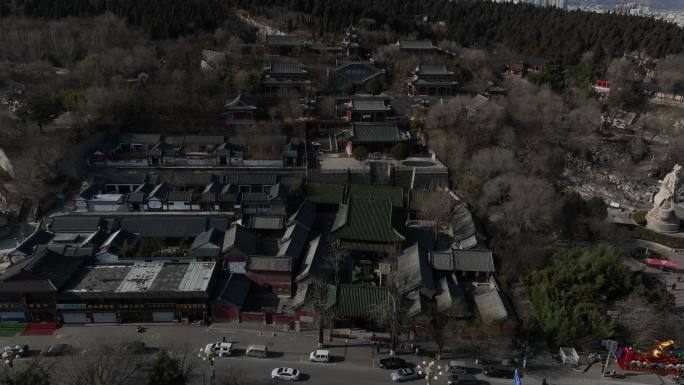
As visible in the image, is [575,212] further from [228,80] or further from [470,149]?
[228,80]

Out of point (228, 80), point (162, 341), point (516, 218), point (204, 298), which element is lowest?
point (162, 341)

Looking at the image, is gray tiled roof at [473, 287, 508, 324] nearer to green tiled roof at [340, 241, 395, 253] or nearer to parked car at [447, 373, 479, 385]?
parked car at [447, 373, 479, 385]

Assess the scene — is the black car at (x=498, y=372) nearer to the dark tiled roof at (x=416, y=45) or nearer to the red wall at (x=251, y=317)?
the red wall at (x=251, y=317)

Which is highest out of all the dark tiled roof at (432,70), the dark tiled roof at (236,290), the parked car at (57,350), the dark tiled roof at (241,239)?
the dark tiled roof at (432,70)


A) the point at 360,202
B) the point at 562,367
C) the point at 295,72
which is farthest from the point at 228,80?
the point at 562,367

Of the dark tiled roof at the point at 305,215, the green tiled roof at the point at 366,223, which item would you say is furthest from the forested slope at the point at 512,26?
the green tiled roof at the point at 366,223

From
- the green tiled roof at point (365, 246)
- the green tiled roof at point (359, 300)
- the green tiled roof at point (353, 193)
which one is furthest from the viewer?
the green tiled roof at point (353, 193)

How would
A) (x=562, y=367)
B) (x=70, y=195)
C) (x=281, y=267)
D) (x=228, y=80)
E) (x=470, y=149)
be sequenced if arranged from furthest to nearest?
1. (x=228, y=80)
2. (x=470, y=149)
3. (x=70, y=195)
4. (x=281, y=267)
5. (x=562, y=367)
